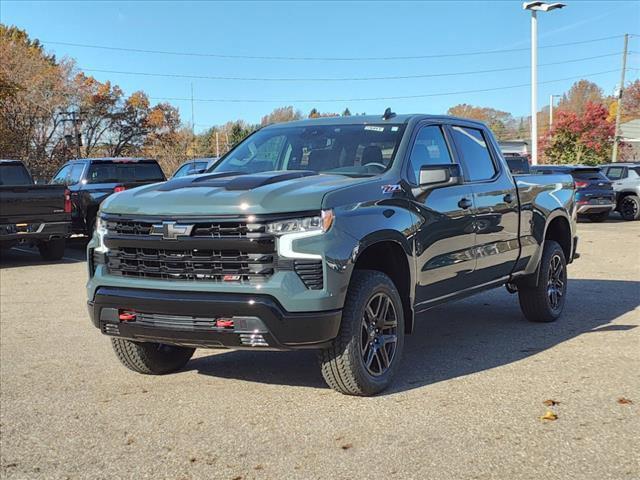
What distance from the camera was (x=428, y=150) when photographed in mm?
5684

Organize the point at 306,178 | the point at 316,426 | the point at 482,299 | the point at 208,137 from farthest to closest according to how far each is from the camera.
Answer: the point at 208,137 < the point at 482,299 < the point at 306,178 < the point at 316,426

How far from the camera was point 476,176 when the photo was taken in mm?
6188

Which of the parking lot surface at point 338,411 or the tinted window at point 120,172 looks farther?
the tinted window at point 120,172

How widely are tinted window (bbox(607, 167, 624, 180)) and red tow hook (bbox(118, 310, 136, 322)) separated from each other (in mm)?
20618

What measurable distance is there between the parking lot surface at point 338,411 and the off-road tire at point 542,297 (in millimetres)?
125

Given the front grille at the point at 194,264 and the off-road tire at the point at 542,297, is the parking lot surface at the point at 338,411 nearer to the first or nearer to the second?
the off-road tire at the point at 542,297

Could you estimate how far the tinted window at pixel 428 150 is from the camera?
5.39 metres

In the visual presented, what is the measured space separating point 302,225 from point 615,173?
20456mm

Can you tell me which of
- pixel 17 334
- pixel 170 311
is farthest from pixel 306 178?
pixel 17 334

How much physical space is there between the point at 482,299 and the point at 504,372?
3483 mm

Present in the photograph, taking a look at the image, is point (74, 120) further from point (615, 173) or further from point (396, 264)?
point (396, 264)

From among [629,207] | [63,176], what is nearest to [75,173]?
[63,176]

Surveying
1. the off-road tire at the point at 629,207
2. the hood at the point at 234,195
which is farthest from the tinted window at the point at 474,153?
the off-road tire at the point at 629,207

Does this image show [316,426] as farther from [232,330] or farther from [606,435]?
[606,435]
